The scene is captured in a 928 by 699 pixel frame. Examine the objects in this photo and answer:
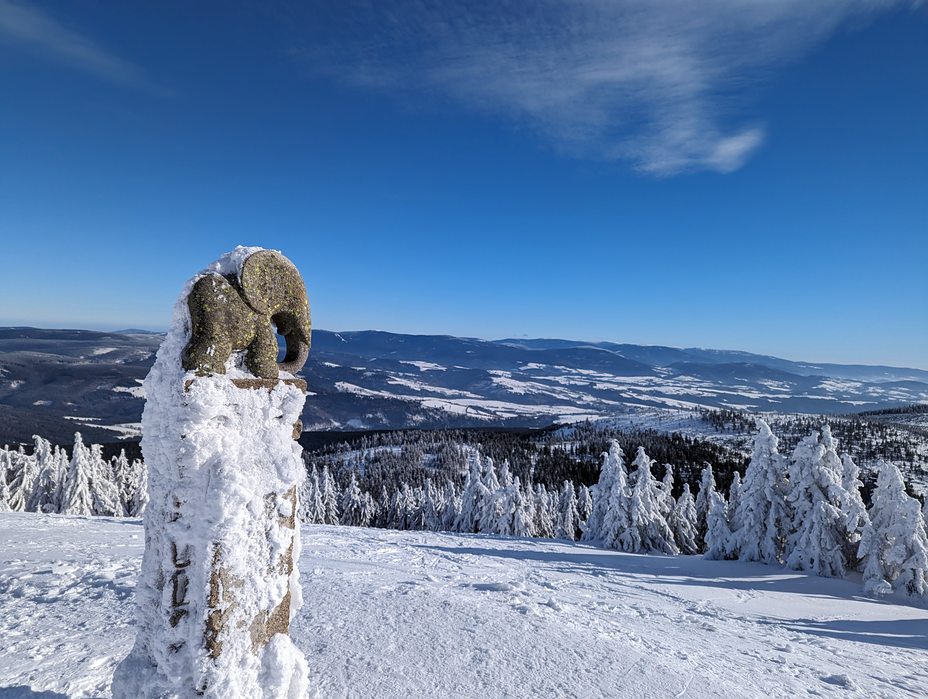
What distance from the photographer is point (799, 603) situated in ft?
→ 48.6

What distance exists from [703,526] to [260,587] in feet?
157

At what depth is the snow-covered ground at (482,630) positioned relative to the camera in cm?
609

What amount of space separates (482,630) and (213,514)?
5.21 m

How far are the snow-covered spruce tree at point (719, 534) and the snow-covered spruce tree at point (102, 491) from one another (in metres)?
41.9

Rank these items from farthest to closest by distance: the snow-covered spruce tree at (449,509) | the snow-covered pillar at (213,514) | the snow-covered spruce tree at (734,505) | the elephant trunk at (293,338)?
the snow-covered spruce tree at (449,509), the snow-covered spruce tree at (734,505), the elephant trunk at (293,338), the snow-covered pillar at (213,514)

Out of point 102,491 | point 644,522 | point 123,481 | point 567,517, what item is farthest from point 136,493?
A: point 644,522

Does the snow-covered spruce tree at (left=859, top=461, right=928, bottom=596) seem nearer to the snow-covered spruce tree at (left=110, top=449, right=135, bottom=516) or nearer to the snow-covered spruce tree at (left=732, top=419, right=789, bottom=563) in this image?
the snow-covered spruce tree at (left=732, top=419, right=789, bottom=563)

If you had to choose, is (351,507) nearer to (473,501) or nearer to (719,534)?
(473,501)

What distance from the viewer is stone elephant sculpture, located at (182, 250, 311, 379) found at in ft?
14.2

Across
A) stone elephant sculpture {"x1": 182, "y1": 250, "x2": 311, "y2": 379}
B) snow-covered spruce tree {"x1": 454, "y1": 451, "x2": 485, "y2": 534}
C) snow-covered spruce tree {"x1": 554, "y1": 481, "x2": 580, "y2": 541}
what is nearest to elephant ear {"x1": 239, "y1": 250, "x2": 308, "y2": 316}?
stone elephant sculpture {"x1": 182, "y1": 250, "x2": 311, "y2": 379}

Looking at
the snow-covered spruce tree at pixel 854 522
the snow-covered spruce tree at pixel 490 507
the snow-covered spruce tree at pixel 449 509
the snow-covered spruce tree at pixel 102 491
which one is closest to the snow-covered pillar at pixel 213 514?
the snow-covered spruce tree at pixel 854 522

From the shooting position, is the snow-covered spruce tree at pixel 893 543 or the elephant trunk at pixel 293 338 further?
the snow-covered spruce tree at pixel 893 543

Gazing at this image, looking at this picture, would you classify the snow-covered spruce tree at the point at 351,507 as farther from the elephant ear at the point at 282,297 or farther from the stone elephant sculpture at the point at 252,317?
the stone elephant sculpture at the point at 252,317

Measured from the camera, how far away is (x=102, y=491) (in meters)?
38.0
